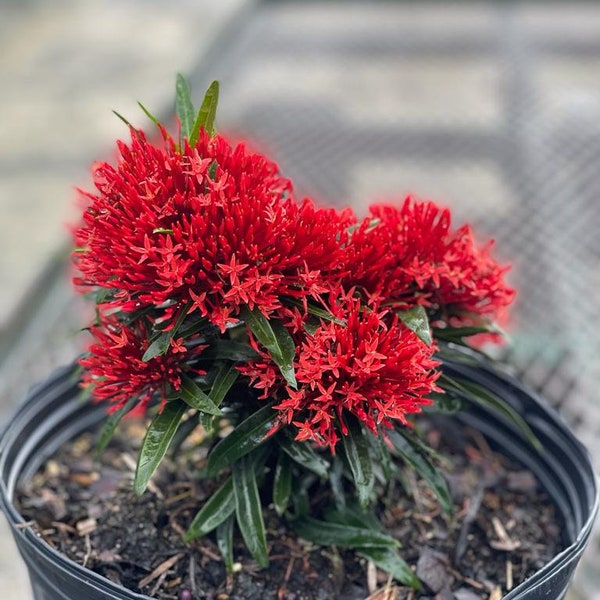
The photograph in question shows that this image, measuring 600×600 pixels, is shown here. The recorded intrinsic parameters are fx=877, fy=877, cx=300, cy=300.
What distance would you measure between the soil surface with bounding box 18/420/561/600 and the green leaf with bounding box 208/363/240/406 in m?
0.25

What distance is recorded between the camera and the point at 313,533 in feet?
4.04

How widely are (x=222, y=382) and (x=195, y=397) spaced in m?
0.04

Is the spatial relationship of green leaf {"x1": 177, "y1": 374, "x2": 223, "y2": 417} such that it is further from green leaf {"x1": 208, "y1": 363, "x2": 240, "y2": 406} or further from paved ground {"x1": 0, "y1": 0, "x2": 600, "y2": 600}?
paved ground {"x1": 0, "y1": 0, "x2": 600, "y2": 600}

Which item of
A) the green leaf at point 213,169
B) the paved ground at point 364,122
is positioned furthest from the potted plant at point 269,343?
the paved ground at point 364,122

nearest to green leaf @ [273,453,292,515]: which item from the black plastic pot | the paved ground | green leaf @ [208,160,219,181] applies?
the black plastic pot

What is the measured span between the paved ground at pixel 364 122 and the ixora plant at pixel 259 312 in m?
0.70

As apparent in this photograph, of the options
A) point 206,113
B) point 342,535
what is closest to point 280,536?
point 342,535

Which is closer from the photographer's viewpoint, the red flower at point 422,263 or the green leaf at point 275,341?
the green leaf at point 275,341

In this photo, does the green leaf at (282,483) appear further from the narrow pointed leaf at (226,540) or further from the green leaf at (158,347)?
the green leaf at (158,347)

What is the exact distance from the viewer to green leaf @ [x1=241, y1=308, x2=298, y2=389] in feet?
3.14

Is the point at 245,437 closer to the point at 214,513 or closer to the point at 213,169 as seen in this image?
the point at 214,513

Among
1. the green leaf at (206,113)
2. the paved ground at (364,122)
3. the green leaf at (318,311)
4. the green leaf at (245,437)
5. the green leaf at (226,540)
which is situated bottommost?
the green leaf at (226,540)

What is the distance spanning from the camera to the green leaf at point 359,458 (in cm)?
104

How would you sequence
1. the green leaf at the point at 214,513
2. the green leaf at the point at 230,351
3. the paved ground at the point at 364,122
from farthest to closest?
1. the paved ground at the point at 364,122
2. the green leaf at the point at 214,513
3. the green leaf at the point at 230,351
